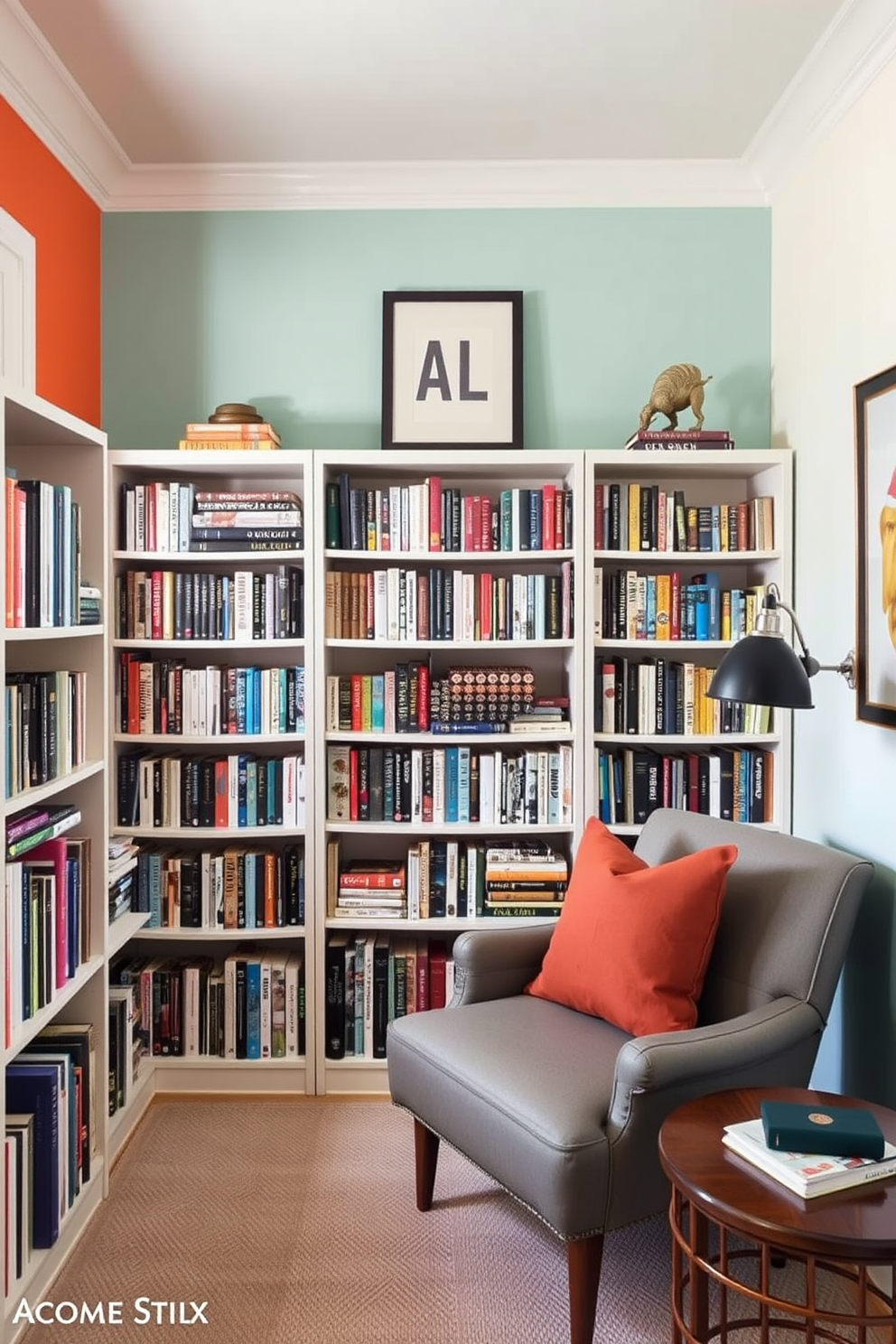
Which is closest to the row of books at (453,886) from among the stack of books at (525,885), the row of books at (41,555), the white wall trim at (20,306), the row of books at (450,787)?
the stack of books at (525,885)

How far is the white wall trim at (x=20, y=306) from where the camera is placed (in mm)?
2416

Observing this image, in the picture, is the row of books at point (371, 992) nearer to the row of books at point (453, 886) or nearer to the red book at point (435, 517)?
the row of books at point (453, 886)

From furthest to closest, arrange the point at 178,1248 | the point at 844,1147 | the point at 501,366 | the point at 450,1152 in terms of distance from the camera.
Result: 1. the point at 501,366
2. the point at 450,1152
3. the point at 178,1248
4. the point at 844,1147

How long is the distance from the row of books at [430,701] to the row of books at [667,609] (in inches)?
12.2

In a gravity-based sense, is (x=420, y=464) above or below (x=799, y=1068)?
above

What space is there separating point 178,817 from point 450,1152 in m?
1.22

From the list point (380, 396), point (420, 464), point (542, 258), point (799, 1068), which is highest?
point (542, 258)

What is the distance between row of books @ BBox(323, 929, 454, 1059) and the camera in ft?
9.36

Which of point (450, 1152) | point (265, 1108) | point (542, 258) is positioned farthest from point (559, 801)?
point (542, 258)

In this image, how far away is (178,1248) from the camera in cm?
213

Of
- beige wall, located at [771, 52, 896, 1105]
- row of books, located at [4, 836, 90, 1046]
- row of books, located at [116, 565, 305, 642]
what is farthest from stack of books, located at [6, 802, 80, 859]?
beige wall, located at [771, 52, 896, 1105]

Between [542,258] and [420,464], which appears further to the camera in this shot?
[542,258]

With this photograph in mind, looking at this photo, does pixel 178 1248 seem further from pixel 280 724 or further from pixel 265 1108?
pixel 280 724

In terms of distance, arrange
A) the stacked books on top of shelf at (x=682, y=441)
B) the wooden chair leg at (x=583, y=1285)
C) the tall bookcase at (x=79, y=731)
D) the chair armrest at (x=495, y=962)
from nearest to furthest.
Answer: the wooden chair leg at (x=583, y=1285)
the tall bookcase at (x=79, y=731)
the chair armrest at (x=495, y=962)
the stacked books on top of shelf at (x=682, y=441)
